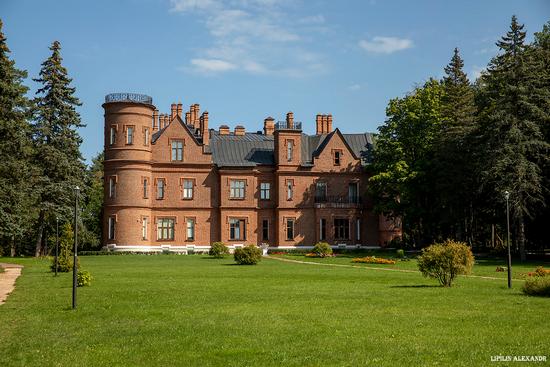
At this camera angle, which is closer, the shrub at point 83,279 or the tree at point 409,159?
the shrub at point 83,279

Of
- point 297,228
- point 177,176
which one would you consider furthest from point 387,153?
point 177,176

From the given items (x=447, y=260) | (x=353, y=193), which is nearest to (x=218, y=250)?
(x=353, y=193)

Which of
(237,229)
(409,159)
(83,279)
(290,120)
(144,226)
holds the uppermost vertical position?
(290,120)

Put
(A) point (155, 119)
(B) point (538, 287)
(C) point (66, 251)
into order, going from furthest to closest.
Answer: (A) point (155, 119)
(C) point (66, 251)
(B) point (538, 287)

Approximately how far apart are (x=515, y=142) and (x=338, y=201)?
18.9 meters

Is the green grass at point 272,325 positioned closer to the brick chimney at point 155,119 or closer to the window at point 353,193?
the window at point 353,193

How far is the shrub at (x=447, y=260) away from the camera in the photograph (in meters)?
22.4

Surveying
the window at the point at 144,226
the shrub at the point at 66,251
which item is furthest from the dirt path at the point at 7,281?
the window at the point at 144,226

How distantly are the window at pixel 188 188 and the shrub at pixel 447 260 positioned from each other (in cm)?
3547

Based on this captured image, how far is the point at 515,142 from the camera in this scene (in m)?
42.0

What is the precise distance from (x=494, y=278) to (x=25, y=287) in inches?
757

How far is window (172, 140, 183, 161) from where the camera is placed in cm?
5594

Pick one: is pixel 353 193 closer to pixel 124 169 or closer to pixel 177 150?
pixel 177 150

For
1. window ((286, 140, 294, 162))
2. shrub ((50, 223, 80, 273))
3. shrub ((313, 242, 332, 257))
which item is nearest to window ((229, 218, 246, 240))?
window ((286, 140, 294, 162))
